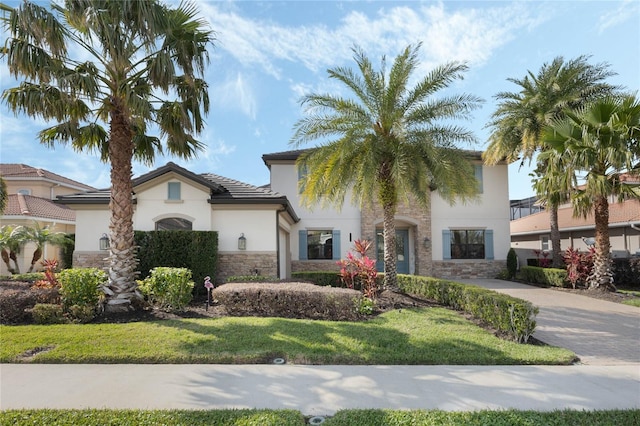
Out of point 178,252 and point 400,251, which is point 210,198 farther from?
point 400,251

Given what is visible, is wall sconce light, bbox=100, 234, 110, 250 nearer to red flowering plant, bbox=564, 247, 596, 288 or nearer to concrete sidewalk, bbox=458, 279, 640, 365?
concrete sidewalk, bbox=458, 279, 640, 365

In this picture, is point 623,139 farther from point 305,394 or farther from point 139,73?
point 139,73

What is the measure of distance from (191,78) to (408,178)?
23.4 feet

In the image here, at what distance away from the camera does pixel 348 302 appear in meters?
8.98

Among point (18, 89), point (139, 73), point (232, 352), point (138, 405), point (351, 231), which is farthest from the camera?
point (351, 231)

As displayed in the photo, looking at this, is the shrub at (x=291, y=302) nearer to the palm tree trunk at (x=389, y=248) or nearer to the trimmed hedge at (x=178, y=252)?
the trimmed hedge at (x=178, y=252)

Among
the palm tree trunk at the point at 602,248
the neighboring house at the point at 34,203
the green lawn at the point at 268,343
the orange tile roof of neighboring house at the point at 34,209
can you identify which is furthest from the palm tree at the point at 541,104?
the orange tile roof of neighboring house at the point at 34,209

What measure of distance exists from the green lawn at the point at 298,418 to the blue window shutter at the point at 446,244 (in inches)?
634

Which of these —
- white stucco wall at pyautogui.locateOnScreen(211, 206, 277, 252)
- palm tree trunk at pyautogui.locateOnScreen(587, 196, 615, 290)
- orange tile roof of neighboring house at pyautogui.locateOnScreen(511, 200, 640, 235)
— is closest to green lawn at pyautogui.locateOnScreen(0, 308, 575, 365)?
white stucco wall at pyautogui.locateOnScreen(211, 206, 277, 252)

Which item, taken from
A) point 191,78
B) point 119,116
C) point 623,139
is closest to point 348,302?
point 191,78

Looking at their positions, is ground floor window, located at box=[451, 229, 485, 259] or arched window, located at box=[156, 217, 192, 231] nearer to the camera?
arched window, located at box=[156, 217, 192, 231]

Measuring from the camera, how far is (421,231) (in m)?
19.5

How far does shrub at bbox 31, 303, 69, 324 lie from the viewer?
320 inches

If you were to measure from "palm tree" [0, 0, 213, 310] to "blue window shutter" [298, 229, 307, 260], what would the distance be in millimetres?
9915
